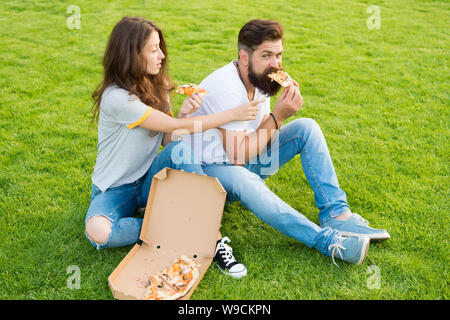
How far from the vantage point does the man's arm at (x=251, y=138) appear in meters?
2.95

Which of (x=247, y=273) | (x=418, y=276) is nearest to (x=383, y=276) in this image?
(x=418, y=276)

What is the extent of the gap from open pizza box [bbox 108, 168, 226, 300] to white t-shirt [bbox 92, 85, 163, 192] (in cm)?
29

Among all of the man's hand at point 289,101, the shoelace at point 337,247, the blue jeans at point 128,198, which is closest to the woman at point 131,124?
the blue jeans at point 128,198

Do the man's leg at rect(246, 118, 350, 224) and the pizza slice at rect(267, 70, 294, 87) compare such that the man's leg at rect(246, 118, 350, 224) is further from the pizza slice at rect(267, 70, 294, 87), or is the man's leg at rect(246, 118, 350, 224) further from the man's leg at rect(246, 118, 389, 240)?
the pizza slice at rect(267, 70, 294, 87)

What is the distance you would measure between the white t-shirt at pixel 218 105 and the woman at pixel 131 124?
153 millimetres

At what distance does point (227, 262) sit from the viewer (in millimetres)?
2777

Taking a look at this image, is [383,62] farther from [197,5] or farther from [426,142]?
[197,5]

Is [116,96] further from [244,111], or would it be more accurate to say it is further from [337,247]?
[337,247]

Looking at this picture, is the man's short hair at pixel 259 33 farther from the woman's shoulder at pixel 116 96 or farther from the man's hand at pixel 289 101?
the woman's shoulder at pixel 116 96

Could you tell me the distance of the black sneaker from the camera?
274 centimetres

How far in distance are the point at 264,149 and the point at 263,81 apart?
520 millimetres
